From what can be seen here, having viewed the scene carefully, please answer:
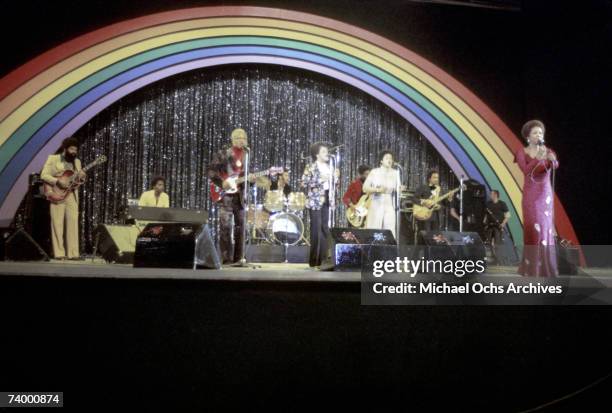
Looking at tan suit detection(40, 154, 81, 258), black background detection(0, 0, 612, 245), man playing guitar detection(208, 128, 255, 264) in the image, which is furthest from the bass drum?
black background detection(0, 0, 612, 245)

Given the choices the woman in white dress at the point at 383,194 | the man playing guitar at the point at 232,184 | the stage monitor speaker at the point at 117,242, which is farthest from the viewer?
the stage monitor speaker at the point at 117,242

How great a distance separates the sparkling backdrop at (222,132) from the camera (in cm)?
1220

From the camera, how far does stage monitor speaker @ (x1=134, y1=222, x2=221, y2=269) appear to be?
5.40 meters

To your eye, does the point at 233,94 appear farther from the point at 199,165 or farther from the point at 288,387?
the point at 288,387

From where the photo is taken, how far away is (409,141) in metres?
13.4

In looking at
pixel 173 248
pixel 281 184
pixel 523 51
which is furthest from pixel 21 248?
pixel 523 51

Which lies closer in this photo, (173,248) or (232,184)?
(173,248)

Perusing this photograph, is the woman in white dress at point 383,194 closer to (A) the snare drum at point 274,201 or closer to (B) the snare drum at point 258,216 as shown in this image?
Answer: (A) the snare drum at point 274,201

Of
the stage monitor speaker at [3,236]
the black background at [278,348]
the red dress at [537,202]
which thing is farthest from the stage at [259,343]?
the stage monitor speaker at [3,236]

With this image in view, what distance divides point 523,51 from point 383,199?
6577mm

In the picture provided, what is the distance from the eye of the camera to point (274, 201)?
1101cm

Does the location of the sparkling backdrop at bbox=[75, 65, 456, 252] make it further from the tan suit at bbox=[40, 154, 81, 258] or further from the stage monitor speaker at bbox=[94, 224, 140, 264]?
the stage monitor speaker at bbox=[94, 224, 140, 264]

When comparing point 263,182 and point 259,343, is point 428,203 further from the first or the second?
point 259,343

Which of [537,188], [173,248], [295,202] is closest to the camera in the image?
[173,248]
